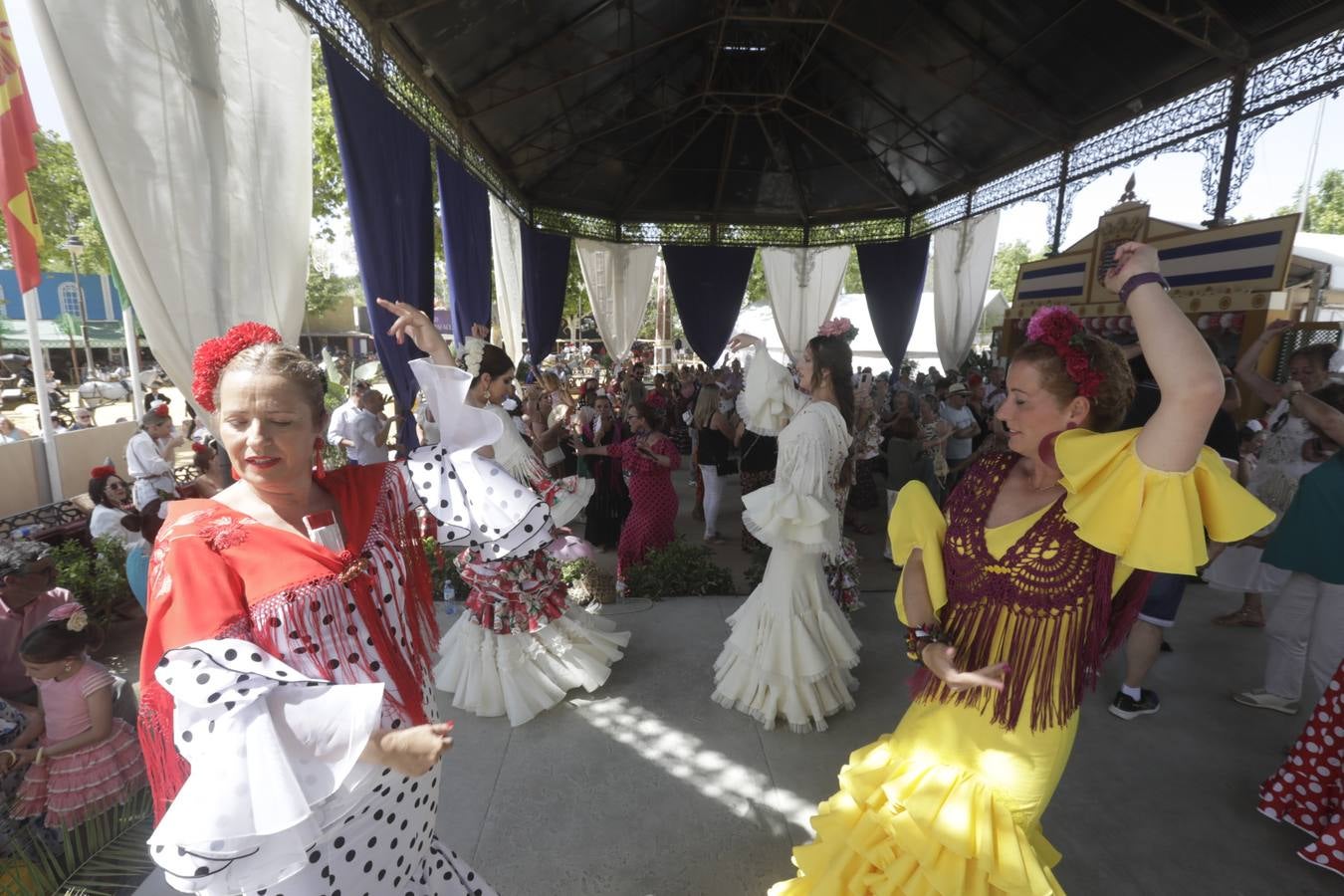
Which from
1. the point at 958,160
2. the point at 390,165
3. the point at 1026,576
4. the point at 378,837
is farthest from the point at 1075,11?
the point at 378,837

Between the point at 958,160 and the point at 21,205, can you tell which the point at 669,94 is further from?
the point at 21,205

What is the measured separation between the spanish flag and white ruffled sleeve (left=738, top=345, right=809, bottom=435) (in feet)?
14.3

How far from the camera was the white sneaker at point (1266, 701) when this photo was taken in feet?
→ 10.3

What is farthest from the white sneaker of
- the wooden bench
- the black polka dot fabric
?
the wooden bench

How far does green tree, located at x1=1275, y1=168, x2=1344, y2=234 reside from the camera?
84.7 feet

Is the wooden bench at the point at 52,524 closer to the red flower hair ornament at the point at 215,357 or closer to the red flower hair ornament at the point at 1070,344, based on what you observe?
the red flower hair ornament at the point at 215,357

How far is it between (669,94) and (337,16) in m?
5.31

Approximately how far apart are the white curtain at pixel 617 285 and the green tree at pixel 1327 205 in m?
29.9

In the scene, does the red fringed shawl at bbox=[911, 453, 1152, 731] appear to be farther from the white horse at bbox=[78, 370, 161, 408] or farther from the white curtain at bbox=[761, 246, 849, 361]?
the white horse at bbox=[78, 370, 161, 408]

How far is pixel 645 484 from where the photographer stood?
16.1ft

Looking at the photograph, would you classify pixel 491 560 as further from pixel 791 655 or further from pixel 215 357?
pixel 791 655

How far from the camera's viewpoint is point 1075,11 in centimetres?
580

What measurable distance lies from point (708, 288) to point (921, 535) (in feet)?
34.2

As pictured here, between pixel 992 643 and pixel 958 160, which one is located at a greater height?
pixel 958 160
